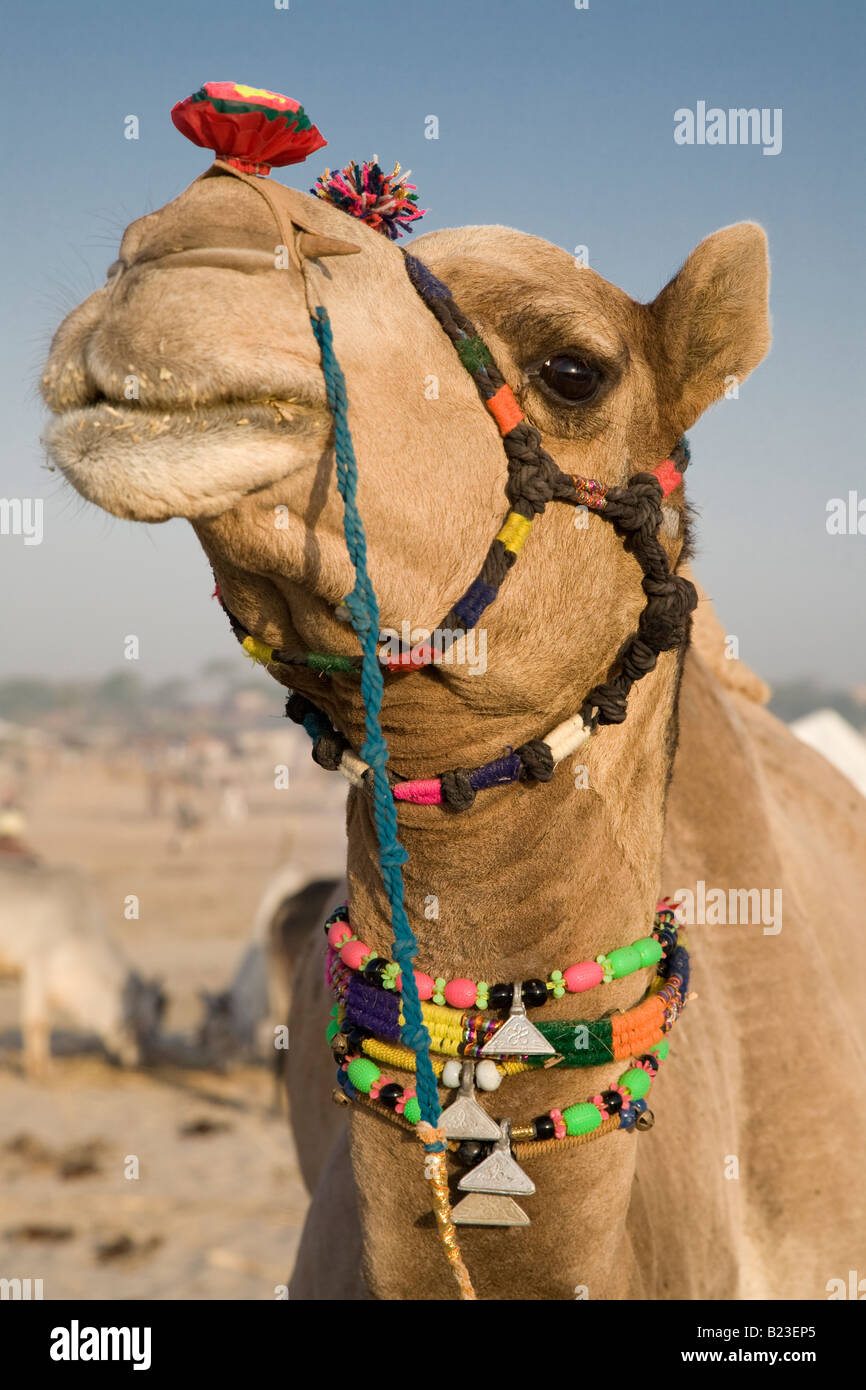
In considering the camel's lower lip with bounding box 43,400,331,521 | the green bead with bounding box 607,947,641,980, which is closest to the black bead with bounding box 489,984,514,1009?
the green bead with bounding box 607,947,641,980

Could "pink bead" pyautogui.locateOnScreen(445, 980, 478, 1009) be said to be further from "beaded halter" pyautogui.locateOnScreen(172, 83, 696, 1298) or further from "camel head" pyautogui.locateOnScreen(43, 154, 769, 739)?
"camel head" pyautogui.locateOnScreen(43, 154, 769, 739)

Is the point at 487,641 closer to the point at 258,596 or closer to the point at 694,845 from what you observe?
the point at 258,596

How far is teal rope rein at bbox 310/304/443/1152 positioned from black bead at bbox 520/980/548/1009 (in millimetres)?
255

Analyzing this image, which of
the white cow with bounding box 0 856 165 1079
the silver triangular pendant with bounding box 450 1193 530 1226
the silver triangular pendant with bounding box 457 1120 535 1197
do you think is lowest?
the white cow with bounding box 0 856 165 1079

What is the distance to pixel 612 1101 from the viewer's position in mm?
2236

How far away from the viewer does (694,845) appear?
3.42m

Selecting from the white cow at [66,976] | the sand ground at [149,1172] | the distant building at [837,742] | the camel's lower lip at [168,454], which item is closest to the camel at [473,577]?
the camel's lower lip at [168,454]

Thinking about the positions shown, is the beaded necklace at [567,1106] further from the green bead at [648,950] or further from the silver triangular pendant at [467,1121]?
the green bead at [648,950]

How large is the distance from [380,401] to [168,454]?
37cm

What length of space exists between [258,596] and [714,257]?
1050mm

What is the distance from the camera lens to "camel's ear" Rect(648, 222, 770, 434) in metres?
2.18

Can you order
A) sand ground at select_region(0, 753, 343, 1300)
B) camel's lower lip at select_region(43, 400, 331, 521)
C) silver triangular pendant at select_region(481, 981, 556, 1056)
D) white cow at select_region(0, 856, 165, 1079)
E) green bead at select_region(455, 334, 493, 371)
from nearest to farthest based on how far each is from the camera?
camel's lower lip at select_region(43, 400, 331, 521) → green bead at select_region(455, 334, 493, 371) → silver triangular pendant at select_region(481, 981, 556, 1056) → sand ground at select_region(0, 753, 343, 1300) → white cow at select_region(0, 856, 165, 1079)

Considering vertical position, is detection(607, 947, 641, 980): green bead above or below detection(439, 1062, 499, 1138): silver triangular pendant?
above
